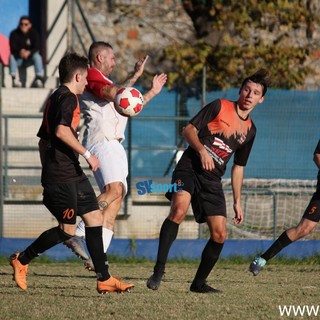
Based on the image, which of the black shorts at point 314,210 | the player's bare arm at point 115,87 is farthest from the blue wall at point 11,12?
the black shorts at point 314,210

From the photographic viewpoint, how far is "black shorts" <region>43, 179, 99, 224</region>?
934 centimetres

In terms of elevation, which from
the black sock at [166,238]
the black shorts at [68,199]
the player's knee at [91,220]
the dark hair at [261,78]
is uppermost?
the dark hair at [261,78]

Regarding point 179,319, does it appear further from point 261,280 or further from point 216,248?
point 261,280

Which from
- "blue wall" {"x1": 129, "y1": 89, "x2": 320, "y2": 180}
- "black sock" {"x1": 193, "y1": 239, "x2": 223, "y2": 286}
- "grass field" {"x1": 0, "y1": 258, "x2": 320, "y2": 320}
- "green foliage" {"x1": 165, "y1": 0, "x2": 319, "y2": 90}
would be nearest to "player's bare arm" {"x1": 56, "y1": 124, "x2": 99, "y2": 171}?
"grass field" {"x1": 0, "y1": 258, "x2": 320, "y2": 320}

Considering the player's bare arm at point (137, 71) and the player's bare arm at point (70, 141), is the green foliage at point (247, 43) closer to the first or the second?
the player's bare arm at point (137, 71)

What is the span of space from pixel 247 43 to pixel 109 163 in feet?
32.5

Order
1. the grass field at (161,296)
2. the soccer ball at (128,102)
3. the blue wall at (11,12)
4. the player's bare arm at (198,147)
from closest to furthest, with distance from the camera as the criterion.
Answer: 1. the grass field at (161,296)
2. the player's bare arm at (198,147)
3. the soccer ball at (128,102)
4. the blue wall at (11,12)

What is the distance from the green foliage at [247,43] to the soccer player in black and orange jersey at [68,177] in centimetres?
988

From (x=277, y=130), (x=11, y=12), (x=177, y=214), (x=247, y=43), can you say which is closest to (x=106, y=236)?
(x=177, y=214)

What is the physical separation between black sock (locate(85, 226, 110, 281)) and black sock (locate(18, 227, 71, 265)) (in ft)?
0.74

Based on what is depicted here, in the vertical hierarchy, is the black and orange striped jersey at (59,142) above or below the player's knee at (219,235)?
above

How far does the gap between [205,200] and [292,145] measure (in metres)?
5.68

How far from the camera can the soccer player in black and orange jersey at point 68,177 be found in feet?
30.3

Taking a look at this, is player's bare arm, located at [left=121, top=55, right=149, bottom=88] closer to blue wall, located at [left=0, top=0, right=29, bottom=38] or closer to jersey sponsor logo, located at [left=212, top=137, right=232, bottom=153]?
jersey sponsor logo, located at [left=212, top=137, right=232, bottom=153]
